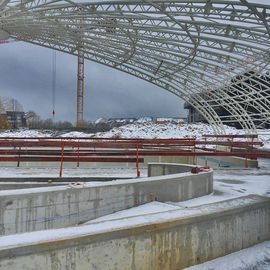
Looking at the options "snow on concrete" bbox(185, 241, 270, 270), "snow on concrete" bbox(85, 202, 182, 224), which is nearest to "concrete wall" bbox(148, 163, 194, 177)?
"snow on concrete" bbox(85, 202, 182, 224)

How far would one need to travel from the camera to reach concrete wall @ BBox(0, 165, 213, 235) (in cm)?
523

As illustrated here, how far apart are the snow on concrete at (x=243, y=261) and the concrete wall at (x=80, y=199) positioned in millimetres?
2062

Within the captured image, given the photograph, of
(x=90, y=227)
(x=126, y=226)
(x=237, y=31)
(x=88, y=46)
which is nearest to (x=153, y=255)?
(x=126, y=226)

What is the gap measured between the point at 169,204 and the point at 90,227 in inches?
114

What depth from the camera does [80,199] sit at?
578 centimetres

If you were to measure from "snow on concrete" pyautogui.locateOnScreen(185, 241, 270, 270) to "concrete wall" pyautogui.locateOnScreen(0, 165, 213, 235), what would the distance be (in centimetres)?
206

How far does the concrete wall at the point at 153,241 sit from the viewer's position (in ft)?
10.8

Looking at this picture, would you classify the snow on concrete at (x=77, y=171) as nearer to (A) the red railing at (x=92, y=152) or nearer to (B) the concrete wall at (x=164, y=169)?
(A) the red railing at (x=92, y=152)

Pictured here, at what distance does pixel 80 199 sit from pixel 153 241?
2.31m

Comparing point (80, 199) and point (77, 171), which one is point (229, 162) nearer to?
point (77, 171)

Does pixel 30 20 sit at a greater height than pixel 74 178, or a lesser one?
greater

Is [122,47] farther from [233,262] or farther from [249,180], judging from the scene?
[233,262]

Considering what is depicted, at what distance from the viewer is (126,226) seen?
400cm

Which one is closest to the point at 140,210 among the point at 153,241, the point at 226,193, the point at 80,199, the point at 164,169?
the point at 80,199
